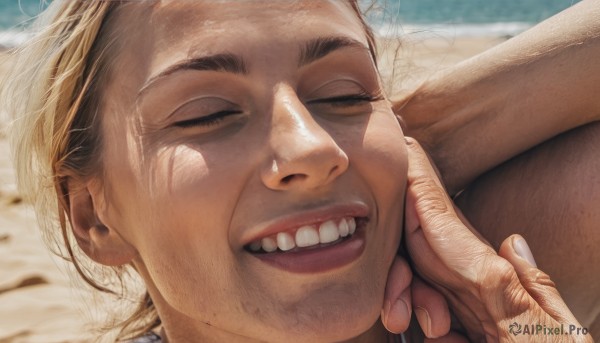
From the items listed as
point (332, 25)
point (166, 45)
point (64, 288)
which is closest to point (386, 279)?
point (332, 25)

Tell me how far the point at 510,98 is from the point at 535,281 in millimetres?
707

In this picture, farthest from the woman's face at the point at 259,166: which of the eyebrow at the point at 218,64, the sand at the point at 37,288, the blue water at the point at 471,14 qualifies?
the blue water at the point at 471,14

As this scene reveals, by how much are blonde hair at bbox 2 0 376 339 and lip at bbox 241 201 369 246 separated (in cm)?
60

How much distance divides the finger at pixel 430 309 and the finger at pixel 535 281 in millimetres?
225

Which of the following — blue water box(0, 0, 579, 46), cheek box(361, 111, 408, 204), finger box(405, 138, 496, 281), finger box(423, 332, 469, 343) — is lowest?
finger box(423, 332, 469, 343)

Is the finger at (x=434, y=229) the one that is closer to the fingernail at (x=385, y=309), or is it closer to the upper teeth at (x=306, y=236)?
the fingernail at (x=385, y=309)

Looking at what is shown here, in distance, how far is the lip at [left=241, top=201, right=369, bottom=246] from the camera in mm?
1917

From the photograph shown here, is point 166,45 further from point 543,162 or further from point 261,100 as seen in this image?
point 543,162

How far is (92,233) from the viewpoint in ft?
7.77

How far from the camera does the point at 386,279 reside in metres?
2.12

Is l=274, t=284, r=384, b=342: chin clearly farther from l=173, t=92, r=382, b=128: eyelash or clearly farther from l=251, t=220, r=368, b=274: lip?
l=173, t=92, r=382, b=128: eyelash

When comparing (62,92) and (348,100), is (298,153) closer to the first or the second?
(348,100)

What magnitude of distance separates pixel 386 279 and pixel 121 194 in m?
0.77

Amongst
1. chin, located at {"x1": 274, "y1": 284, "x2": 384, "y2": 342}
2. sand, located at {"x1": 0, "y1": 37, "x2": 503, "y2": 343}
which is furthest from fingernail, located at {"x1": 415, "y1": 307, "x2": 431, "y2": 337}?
sand, located at {"x1": 0, "y1": 37, "x2": 503, "y2": 343}
